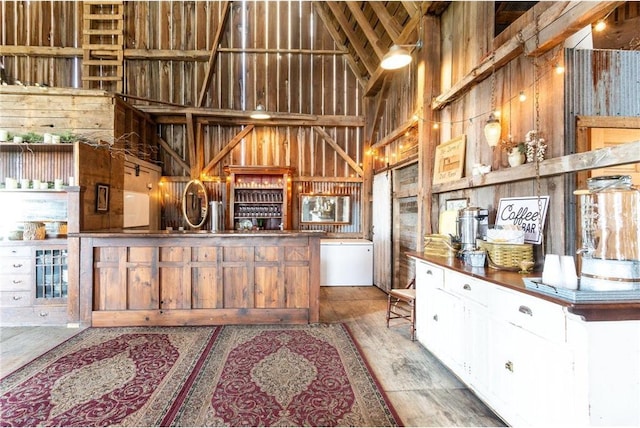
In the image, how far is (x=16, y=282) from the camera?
3.92 m

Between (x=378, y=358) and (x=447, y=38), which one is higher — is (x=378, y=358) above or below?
below

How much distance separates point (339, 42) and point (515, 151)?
542 cm

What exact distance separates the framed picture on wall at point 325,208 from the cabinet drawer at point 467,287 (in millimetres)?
4191

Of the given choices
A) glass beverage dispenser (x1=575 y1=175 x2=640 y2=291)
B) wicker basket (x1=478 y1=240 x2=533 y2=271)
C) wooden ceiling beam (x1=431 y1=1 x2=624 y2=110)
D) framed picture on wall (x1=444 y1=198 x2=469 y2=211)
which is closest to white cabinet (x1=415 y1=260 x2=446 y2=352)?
wicker basket (x1=478 y1=240 x2=533 y2=271)

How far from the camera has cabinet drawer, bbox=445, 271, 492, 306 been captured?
2.16 meters

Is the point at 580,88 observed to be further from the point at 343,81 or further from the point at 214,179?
the point at 214,179

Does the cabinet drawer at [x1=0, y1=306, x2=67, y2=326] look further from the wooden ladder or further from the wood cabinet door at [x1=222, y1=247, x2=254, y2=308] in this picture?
the wooden ladder

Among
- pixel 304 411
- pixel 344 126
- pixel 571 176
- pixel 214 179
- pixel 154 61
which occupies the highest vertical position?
pixel 154 61

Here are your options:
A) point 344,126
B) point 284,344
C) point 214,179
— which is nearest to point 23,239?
point 214,179

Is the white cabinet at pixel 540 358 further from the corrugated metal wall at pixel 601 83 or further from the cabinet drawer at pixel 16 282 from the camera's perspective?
the cabinet drawer at pixel 16 282

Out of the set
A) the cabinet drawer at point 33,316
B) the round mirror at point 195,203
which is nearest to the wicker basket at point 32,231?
the cabinet drawer at point 33,316

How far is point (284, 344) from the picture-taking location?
330cm

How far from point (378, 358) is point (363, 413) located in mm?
880

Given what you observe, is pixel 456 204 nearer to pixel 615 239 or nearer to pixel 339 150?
pixel 615 239
